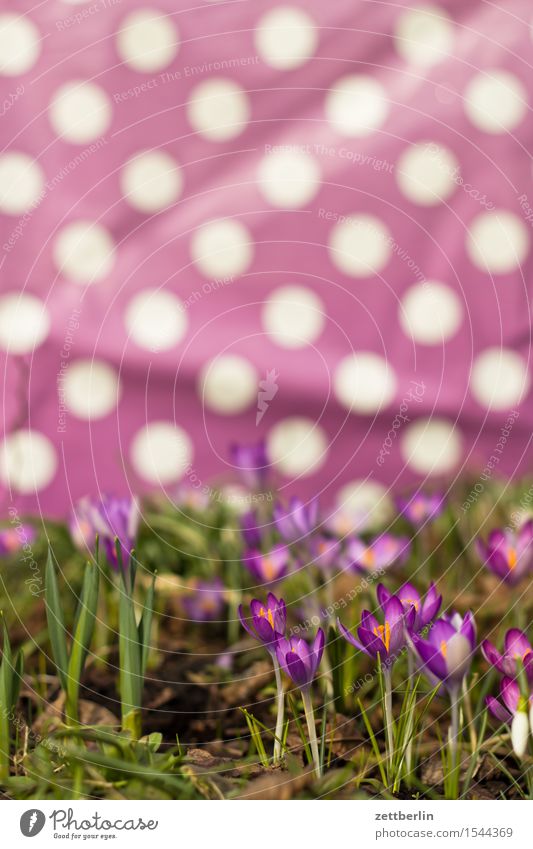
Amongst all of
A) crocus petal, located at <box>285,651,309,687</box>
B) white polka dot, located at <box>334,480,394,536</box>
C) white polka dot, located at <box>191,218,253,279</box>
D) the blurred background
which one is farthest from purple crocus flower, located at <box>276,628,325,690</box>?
white polka dot, located at <box>191,218,253,279</box>

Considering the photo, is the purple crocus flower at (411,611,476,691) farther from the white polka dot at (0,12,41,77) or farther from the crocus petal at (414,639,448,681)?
the white polka dot at (0,12,41,77)

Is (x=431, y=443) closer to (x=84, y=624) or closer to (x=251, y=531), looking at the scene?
(x=251, y=531)

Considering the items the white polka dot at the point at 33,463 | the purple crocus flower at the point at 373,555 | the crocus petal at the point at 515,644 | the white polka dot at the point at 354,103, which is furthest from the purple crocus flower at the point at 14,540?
the white polka dot at the point at 354,103

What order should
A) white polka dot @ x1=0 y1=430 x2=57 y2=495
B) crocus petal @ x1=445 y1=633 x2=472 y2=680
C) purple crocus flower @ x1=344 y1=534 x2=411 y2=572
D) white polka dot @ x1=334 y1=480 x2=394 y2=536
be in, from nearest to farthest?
crocus petal @ x1=445 y1=633 x2=472 y2=680 → purple crocus flower @ x1=344 y1=534 x2=411 y2=572 → white polka dot @ x1=334 y1=480 x2=394 y2=536 → white polka dot @ x1=0 y1=430 x2=57 y2=495

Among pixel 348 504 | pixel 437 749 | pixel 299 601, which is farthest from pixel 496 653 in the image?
pixel 348 504

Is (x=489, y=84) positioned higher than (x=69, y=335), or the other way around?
(x=489, y=84)

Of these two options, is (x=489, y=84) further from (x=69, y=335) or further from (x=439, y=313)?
(x=69, y=335)
